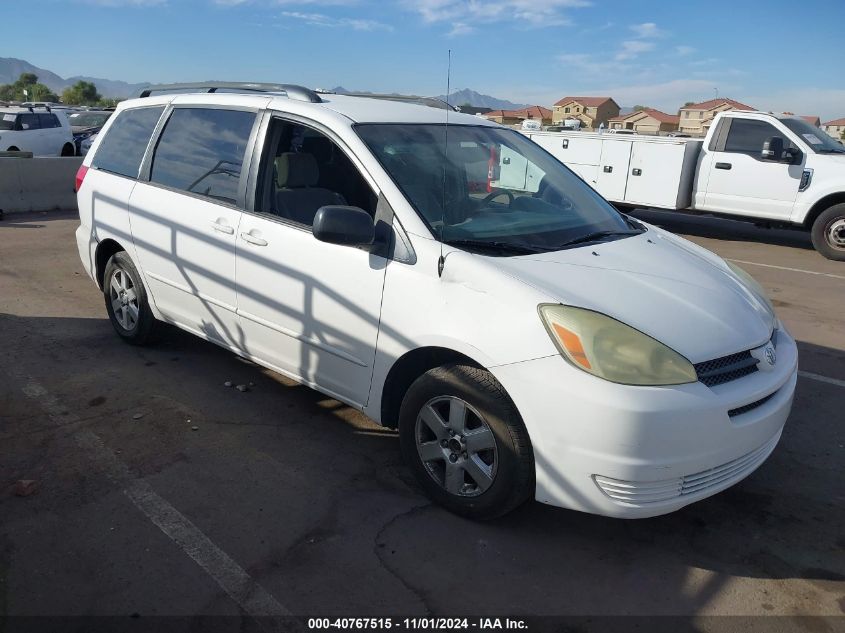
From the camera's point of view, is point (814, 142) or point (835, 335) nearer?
point (835, 335)

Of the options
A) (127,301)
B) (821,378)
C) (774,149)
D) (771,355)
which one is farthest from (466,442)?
(774,149)

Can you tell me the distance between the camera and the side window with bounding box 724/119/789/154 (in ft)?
35.9

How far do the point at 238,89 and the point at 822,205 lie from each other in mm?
9251

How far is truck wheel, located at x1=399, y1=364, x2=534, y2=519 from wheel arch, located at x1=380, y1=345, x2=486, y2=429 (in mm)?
77

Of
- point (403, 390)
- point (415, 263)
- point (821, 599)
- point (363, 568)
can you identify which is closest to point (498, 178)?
point (415, 263)

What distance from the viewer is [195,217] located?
434 cm

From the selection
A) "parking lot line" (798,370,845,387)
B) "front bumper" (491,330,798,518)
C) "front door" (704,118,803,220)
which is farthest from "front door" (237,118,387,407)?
"front door" (704,118,803,220)

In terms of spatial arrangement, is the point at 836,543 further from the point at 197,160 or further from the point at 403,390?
the point at 197,160

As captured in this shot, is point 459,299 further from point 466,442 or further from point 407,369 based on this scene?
point 466,442

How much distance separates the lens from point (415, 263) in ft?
10.7

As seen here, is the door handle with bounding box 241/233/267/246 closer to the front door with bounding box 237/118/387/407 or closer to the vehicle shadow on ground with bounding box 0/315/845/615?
the front door with bounding box 237/118/387/407

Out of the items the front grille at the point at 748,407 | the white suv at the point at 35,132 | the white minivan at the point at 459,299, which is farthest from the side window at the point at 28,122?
the front grille at the point at 748,407

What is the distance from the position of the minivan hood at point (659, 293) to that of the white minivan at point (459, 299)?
1cm

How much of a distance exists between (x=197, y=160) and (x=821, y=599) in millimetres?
4040
